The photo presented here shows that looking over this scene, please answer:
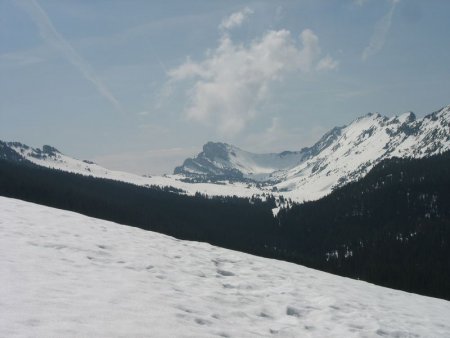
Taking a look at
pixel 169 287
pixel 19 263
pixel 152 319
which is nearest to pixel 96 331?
pixel 152 319

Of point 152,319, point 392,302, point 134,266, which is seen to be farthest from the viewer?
point 392,302

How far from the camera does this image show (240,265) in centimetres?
1952

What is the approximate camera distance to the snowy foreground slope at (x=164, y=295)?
375 inches

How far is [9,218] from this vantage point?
20500 millimetres

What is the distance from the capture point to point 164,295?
12508mm

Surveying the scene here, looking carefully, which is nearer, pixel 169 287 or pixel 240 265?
pixel 169 287

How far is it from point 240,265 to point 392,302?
671 centimetres

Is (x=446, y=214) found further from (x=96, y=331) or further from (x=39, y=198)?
(x=96, y=331)

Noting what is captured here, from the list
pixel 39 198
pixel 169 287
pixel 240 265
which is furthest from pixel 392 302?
pixel 39 198

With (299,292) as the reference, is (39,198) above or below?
above

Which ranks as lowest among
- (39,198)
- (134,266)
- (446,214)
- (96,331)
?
(96,331)

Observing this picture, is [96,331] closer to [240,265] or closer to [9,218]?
[240,265]

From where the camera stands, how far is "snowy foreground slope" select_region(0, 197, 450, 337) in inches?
375

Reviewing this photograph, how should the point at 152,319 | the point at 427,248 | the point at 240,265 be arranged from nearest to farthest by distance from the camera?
the point at 152,319 → the point at 240,265 → the point at 427,248
